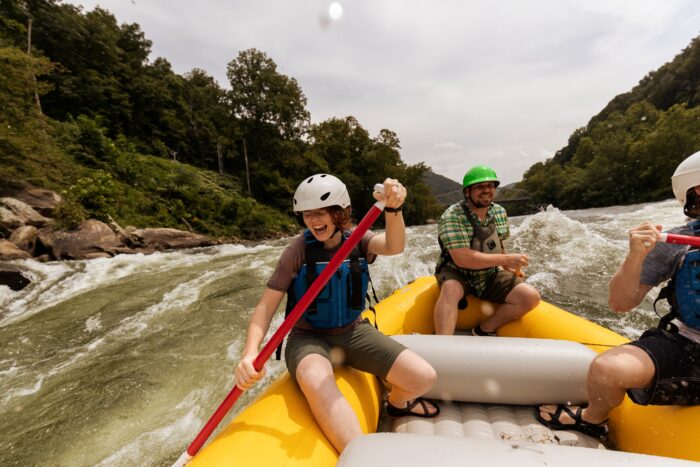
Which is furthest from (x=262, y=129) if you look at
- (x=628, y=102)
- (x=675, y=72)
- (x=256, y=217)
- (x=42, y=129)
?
(x=628, y=102)

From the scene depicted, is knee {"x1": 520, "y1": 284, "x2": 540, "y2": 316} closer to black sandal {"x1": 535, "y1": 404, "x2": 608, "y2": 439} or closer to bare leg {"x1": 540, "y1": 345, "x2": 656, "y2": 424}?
black sandal {"x1": 535, "y1": 404, "x2": 608, "y2": 439}

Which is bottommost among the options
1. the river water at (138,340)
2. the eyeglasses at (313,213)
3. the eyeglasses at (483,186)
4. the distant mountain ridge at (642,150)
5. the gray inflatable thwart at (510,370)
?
the river water at (138,340)

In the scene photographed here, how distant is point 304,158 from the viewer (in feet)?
86.8

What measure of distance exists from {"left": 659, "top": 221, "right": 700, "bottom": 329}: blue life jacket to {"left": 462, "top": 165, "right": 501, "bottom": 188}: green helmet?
1.24 metres

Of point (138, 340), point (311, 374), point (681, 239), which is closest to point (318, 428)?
point (311, 374)

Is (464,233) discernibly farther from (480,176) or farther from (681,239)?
(681,239)

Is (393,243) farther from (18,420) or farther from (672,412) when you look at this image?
(18,420)

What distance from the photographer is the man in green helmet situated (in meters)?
2.51

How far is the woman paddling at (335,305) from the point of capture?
162 cm

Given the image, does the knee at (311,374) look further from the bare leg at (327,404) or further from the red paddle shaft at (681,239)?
the red paddle shaft at (681,239)

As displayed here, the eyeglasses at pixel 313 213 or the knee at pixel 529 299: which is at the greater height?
the eyeglasses at pixel 313 213

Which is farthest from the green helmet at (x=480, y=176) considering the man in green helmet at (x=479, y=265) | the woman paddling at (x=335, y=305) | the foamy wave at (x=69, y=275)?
the foamy wave at (x=69, y=275)

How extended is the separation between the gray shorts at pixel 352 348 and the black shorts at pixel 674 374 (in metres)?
1.05

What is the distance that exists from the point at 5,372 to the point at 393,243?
430 cm
